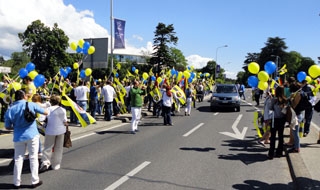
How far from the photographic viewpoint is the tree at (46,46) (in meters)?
55.4

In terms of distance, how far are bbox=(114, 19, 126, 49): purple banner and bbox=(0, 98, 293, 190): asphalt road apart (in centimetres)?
978

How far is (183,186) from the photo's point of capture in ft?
17.1

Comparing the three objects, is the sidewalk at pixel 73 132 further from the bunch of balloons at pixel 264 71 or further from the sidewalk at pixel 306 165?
the sidewalk at pixel 306 165

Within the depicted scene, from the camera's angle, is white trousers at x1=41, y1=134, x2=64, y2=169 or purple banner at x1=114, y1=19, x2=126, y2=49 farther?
purple banner at x1=114, y1=19, x2=126, y2=49

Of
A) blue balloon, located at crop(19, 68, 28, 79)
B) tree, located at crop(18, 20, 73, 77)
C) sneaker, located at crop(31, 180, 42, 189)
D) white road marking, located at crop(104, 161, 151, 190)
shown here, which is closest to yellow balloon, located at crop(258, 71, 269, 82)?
white road marking, located at crop(104, 161, 151, 190)

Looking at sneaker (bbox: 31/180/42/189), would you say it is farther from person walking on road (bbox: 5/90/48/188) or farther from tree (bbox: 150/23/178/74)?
tree (bbox: 150/23/178/74)

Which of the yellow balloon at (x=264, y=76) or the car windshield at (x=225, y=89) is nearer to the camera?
the yellow balloon at (x=264, y=76)

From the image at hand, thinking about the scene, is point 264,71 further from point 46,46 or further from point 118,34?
point 46,46

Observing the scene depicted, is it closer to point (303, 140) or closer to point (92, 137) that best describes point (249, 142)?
point (303, 140)

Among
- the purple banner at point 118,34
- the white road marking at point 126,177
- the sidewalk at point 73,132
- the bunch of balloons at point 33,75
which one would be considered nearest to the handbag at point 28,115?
the white road marking at point 126,177

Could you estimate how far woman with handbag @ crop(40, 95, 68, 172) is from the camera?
20.3ft

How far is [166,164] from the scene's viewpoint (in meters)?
6.63

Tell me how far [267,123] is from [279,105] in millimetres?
1492

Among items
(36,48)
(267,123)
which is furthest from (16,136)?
(36,48)
